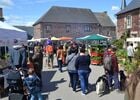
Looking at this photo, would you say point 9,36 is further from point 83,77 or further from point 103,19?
point 103,19

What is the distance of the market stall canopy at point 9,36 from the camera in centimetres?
1338

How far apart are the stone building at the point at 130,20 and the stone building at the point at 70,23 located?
27795 millimetres

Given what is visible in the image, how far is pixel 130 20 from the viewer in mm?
39438

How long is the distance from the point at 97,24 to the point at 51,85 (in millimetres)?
61615

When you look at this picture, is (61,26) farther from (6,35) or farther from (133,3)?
(6,35)

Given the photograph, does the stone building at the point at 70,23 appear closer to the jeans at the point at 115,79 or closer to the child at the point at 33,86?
the jeans at the point at 115,79

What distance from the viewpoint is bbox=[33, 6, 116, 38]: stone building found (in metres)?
68.8

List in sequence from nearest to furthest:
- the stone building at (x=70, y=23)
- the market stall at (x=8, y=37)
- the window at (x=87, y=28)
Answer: the market stall at (x=8, y=37) → the stone building at (x=70, y=23) → the window at (x=87, y=28)

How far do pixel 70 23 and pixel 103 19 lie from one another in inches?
439

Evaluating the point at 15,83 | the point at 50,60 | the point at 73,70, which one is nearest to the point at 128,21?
the point at 50,60

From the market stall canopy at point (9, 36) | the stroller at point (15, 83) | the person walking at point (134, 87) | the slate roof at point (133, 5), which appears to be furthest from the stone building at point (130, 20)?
the person walking at point (134, 87)

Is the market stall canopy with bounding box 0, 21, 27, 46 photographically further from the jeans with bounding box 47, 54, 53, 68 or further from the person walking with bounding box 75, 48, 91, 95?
the person walking with bounding box 75, 48, 91, 95

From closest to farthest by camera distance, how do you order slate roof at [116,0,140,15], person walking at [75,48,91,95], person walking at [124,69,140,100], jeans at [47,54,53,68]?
person walking at [124,69,140,100] < person walking at [75,48,91,95] < jeans at [47,54,53,68] < slate roof at [116,0,140,15]

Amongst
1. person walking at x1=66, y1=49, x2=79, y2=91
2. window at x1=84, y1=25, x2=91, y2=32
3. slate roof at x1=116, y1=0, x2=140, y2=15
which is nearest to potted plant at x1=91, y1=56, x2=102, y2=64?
person walking at x1=66, y1=49, x2=79, y2=91
